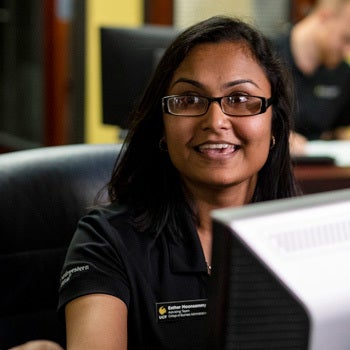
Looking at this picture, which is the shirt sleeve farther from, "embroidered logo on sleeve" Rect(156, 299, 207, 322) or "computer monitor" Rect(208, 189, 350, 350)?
"computer monitor" Rect(208, 189, 350, 350)

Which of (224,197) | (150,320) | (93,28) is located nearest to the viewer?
(150,320)

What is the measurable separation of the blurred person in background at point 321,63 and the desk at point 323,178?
0.53m

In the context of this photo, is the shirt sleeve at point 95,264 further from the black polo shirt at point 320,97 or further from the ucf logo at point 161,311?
the black polo shirt at point 320,97

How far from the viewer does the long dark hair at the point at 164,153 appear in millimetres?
1282

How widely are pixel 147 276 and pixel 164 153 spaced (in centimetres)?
26

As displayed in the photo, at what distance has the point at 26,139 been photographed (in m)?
5.05

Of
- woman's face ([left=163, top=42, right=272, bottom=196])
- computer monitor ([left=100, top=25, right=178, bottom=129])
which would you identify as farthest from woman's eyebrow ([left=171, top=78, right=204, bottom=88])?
computer monitor ([left=100, top=25, right=178, bottom=129])

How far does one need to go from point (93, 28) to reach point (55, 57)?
0.33 m

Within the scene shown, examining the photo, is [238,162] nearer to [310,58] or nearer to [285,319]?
[285,319]

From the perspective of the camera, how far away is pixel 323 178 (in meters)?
2.46

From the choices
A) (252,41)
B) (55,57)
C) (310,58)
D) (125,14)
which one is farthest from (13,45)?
(252,41)

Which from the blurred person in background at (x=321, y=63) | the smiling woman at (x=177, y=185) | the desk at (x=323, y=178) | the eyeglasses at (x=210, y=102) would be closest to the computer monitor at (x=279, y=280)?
the smiling woman at (x=177, y=185)

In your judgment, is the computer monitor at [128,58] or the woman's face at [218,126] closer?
the woman's face at [218,126]

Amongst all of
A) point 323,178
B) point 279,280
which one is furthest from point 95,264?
point 323,178
